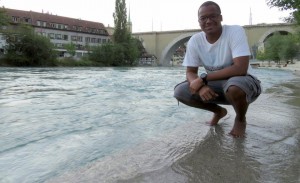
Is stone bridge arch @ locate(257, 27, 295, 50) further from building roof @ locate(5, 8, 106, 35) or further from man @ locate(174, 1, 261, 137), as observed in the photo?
man @ locate(174, 1, 261, 137)

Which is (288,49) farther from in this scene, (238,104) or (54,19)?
(238,104)

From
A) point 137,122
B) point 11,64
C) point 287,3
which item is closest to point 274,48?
point 11,64

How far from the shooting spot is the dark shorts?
89.4 inches

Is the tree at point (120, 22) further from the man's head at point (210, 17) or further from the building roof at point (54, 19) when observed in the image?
the man's head at point (210, 17)

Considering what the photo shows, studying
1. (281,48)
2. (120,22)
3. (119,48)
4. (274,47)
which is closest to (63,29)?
(120,22)

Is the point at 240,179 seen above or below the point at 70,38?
below

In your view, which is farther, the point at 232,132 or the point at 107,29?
the point at 107,29

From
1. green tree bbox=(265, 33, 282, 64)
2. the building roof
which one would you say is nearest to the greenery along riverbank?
the building roof

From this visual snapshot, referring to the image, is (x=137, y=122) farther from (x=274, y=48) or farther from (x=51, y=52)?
(x=274, y=48)

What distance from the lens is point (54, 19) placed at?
6312 cm

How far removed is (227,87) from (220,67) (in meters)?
0.28

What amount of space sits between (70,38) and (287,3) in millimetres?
58150

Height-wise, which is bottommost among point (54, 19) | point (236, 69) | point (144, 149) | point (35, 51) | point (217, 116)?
point (144, 149)

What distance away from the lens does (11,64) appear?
35.1m
